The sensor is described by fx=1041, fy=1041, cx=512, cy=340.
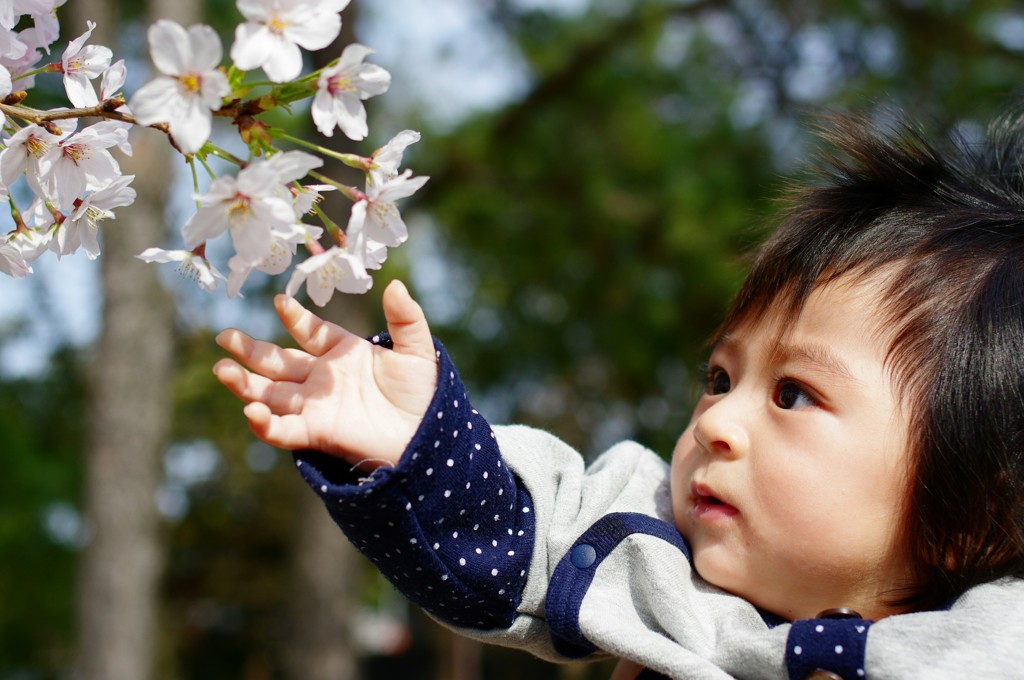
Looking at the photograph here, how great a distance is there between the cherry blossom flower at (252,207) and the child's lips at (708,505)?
612 mm

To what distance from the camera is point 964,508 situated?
116 centimetres

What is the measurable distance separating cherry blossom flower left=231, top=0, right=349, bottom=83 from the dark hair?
2.19 ft

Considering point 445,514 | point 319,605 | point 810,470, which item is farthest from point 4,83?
point 319,605

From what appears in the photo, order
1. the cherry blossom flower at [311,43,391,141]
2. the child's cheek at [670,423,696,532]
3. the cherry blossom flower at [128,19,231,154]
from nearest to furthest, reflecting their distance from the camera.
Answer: the cherry blossom flower at [128,19,231,154], the cherry blossom flower at [311,43,391,141], the child's cheek at [670,423,696,532]

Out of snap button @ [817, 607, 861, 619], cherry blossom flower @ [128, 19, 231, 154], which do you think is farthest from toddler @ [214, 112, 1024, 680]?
cherry blossom flower @ [128, 19, 231, 154]

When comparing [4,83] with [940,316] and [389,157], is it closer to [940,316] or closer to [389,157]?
[389,157]

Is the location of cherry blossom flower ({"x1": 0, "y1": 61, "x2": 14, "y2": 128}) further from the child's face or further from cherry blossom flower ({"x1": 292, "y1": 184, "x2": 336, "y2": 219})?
the child's face

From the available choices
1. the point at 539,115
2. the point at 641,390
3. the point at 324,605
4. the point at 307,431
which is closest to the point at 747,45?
the point at 539,115

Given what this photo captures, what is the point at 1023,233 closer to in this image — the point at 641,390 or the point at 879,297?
the point at 879,297

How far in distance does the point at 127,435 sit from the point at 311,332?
4.47 metres

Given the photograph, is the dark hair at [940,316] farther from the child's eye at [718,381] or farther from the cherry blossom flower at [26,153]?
the cherry blossom flower at [26,153]

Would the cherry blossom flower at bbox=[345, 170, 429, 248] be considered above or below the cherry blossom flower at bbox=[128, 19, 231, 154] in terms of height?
below

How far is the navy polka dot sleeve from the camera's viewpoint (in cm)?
106

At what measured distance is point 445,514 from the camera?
1.13m
